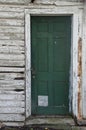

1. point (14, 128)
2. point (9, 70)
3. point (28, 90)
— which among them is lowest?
point (14, 128)

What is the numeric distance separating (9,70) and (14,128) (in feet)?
4.01

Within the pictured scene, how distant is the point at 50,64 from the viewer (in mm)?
7273

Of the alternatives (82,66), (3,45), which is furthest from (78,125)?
(3,45)

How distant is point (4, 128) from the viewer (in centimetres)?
691

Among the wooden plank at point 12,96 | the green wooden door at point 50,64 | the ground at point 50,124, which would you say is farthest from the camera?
the green wooden door at point 50,64

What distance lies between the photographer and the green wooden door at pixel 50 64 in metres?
7.21

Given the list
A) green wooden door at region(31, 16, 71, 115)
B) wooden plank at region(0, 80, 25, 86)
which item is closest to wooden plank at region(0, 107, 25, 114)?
green wooden door at region(31, 16, 71, 115)

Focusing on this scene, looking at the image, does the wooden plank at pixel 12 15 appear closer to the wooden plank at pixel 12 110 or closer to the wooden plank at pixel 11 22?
the wooden plank at pixel 11 22

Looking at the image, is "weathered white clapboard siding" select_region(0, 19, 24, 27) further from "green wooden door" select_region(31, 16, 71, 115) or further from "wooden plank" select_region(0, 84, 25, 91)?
"wooden plank" select_region(0, 84, 25, 91)

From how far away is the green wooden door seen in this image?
23.7ft

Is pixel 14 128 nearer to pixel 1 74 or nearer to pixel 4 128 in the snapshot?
pixel 4 128

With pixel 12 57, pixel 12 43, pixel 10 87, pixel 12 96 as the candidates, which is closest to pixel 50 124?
pixel 12 96

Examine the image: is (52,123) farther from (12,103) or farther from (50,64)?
(50,64)

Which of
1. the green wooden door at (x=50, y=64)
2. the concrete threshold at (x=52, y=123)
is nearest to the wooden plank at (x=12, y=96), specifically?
the green wooden door at (x=50, y=64)
